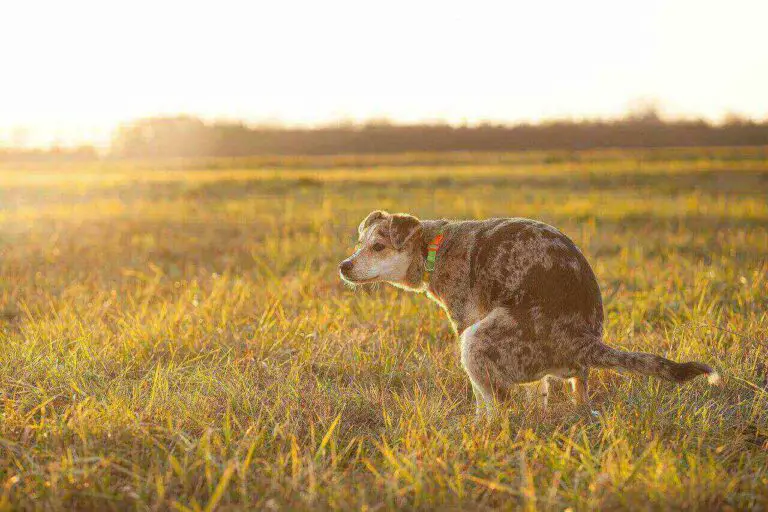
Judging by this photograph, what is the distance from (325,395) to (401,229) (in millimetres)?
1688

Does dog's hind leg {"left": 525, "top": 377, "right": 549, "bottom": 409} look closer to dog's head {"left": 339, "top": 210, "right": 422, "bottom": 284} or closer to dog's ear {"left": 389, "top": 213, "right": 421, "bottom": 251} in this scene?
→ dog's head {"left": 339, "top": 210, "right": 422, "bottom": 284}

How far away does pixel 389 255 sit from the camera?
6.09 meters

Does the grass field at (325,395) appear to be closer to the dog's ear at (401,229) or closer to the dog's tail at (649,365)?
the dog's tail at (649,365)

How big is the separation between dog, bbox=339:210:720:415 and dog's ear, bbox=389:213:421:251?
1.81 ft

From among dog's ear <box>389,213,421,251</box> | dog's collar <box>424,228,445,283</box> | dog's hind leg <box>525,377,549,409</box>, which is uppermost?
dog's ear <box>389,213,421,251</box>

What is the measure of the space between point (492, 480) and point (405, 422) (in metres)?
0.92

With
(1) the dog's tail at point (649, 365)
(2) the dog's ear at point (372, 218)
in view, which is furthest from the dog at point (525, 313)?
(2) the dog's ear at point (372, 218)

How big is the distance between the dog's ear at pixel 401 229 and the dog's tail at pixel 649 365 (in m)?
1.98

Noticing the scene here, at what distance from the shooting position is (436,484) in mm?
3930

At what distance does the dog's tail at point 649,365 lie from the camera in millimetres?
4305

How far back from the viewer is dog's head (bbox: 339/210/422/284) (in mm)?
6047

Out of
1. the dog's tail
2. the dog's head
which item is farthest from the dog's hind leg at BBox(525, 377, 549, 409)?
the dog's head

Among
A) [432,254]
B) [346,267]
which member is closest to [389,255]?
[346,267]

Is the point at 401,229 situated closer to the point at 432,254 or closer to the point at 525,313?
the point at 432,254
